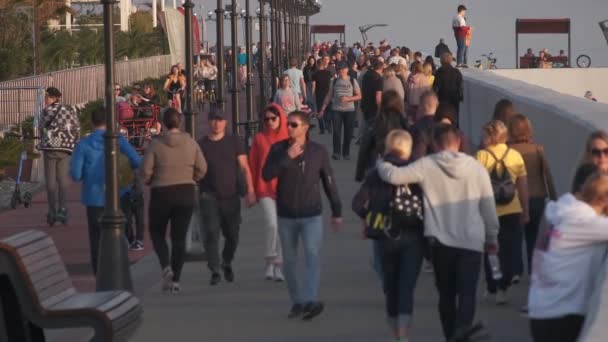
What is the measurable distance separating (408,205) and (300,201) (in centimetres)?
188

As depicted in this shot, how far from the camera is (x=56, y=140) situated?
66.9ft

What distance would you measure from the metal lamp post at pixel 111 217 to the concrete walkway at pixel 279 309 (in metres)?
0.38

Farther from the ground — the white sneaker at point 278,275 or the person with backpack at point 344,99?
the person with backpack at point 344,99

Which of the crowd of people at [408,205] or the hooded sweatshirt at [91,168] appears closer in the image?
the crowd of people at [408,205]

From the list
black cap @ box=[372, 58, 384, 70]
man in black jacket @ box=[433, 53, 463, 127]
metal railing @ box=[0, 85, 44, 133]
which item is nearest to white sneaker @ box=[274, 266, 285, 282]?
man in black jacket @ box=[433, 53, 463, 127]

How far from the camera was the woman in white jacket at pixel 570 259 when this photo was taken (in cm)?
836

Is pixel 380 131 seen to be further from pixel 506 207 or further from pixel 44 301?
pixel 44 301

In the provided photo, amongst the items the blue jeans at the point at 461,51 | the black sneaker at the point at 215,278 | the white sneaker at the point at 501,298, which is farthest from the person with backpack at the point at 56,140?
the blue jeans at the point at 461,51

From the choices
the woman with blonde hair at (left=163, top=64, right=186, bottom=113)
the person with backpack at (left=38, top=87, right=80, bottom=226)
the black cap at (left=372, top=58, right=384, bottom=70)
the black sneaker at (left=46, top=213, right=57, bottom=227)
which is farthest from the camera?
the woman with blonde hair at (left=163, top=64, right=186, bottom=113)

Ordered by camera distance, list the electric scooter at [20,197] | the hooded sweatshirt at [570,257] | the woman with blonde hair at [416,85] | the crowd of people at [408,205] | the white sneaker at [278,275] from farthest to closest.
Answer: the woman with blonde hair at [416,85] < the electric scooter at [20,197] < the white sneaker at [278,275] < the crowd of people at [408,205] < the hooded sweatshirt at [570,257]

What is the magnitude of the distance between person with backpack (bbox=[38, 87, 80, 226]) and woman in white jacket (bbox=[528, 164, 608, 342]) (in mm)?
12377

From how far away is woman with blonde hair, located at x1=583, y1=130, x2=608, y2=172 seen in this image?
1027 cm

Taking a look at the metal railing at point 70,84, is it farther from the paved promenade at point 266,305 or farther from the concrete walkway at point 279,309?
the concrete walkway at point 279,309

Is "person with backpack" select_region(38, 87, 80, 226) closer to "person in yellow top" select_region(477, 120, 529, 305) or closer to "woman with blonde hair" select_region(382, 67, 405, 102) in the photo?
"woman with blonde hair" select_region(382, 67, 405, 102)
